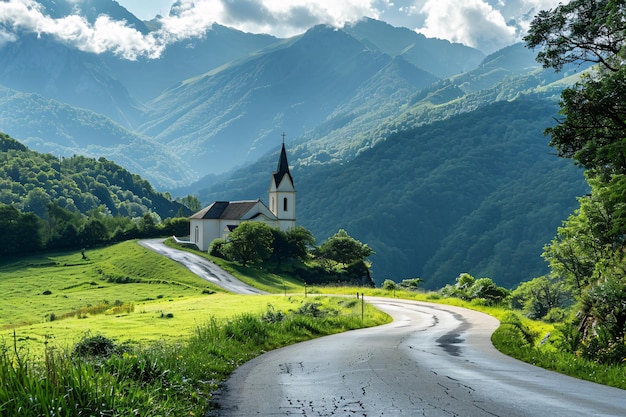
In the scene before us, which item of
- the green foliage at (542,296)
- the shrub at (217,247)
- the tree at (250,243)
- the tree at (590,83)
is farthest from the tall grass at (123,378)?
the shrub at (217,247)

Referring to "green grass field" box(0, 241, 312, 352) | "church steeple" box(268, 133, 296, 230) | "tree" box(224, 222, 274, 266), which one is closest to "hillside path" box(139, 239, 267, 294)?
"green grass field" box(0, 241, 312, 352)

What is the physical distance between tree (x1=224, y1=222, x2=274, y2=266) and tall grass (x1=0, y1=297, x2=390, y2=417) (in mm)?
71225

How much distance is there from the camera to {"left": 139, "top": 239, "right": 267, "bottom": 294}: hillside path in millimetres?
74688

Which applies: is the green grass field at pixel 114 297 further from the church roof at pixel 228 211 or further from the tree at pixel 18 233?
the church roof at pixel 228 211

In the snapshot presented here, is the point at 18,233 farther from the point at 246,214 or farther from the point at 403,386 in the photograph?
the point at 403,386

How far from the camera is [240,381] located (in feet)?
41.7

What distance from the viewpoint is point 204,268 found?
86.3 metres

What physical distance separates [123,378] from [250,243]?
81.7 meters

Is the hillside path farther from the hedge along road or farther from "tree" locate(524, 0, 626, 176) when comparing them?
the hedge along road

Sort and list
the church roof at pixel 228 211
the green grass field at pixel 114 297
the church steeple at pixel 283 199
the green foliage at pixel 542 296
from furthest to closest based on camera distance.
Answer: the church steeple at pixel 283 199
the church roof at pixel 228 211
the green foliage at pixel 542 296
the green grass field at pixel 114 297

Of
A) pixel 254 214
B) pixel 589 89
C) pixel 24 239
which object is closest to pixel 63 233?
pixel 24 239

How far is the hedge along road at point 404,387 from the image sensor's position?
30.3 ft

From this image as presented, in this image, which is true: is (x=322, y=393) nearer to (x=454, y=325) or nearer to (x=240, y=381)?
(x=240, y=381)

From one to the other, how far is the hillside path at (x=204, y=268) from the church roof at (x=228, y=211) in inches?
364
